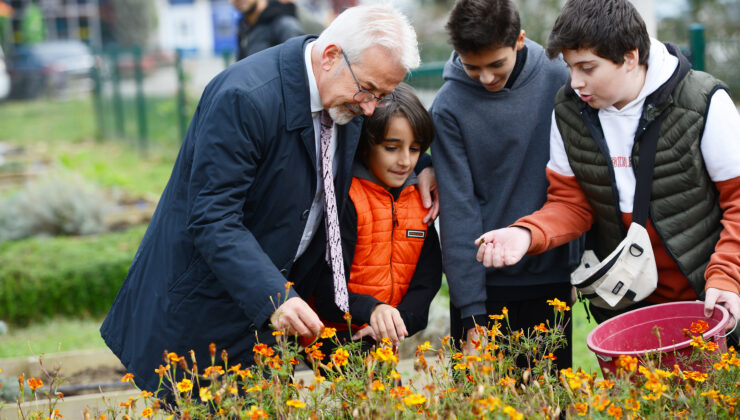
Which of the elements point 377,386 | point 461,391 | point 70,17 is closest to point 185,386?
point 377,386

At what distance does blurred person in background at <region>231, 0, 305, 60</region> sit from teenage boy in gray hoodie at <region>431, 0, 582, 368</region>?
2.54 m

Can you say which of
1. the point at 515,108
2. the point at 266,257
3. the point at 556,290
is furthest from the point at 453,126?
the point at 266,257

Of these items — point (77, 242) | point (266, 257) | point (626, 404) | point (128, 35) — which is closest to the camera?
point (626, 404)

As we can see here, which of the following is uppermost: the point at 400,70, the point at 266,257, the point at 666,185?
the point at 400,70

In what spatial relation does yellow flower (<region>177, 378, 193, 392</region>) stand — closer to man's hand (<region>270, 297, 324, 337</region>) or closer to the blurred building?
man's hand (<region>270, 297, 324, 337</region>)

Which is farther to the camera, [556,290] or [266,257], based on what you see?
[556,290]

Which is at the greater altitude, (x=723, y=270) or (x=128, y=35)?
(x=723, y=270)

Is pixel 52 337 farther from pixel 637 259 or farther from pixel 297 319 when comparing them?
pixel 637 259

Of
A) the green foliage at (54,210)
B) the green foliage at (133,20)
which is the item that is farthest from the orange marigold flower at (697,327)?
the green foliage at (133,20)

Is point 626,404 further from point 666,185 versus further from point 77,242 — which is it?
point 77,242

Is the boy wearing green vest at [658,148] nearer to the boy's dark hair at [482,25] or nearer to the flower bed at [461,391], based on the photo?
the boy's dark hair at [482,25]

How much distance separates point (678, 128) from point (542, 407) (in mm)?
1069

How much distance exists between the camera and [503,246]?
101 inches

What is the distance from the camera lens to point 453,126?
2881mm
